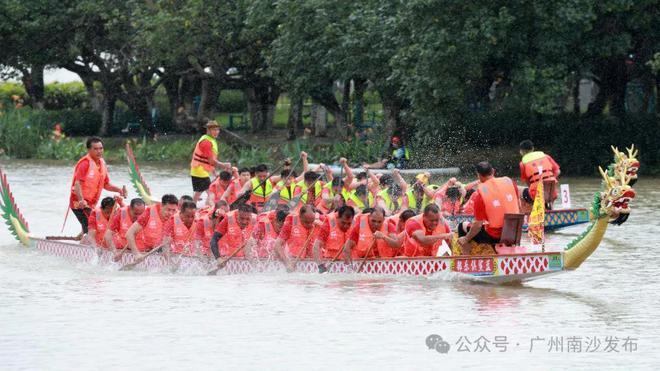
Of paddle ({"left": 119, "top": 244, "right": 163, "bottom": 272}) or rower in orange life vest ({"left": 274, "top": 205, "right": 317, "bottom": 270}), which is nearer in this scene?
rower in orange life vest ({"left": 274, "top": 205, "right": 317, "bottom": 270})

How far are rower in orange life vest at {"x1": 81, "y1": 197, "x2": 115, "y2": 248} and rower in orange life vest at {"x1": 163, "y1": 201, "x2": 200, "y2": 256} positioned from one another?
920 mm

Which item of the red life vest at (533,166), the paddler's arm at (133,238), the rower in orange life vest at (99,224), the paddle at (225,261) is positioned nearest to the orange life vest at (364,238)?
the paddle at (225,261)

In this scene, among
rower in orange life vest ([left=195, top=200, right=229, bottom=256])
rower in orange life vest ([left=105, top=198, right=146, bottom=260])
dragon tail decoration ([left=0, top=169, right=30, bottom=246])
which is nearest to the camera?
rower in orange life vest ([left=195, top=200, right=229, bottom=256])

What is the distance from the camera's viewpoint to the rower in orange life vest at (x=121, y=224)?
1455cm

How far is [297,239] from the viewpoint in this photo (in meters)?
13.7

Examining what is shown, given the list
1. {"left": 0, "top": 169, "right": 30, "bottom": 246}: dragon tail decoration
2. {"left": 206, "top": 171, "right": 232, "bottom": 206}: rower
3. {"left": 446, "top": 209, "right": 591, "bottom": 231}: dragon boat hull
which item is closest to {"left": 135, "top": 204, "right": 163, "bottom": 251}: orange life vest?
{"left": 206, "top": 171, "right": 232, "bottom": 206}: rower

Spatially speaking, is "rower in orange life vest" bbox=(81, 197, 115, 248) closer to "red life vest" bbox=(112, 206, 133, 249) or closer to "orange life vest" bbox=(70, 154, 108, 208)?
"red life vest" bbox=(112, 206, 133, 249)

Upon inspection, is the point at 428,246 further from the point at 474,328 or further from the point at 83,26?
the point at 83,26

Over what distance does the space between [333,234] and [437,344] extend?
10.0 ft

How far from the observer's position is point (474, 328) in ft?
36.8

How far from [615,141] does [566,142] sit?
3.79 ft

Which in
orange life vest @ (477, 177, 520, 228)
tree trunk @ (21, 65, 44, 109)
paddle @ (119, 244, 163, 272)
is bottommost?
paddle @ (119, 244, 163, 272)

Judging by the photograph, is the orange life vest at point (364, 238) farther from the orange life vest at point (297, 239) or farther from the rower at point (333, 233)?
the orange life vest at point (297, 239)

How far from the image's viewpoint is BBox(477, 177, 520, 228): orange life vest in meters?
12.4
